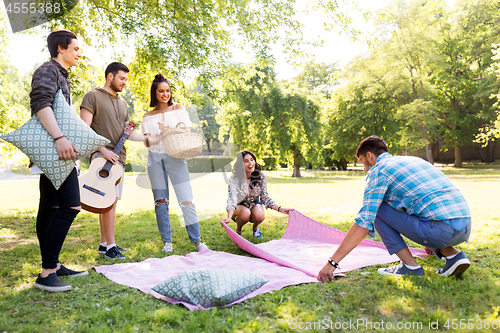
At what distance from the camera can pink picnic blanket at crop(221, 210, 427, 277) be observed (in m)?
3.37

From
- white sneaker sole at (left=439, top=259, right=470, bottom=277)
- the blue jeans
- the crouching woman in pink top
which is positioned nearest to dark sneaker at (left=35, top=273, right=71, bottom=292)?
the crouching woman in pink top

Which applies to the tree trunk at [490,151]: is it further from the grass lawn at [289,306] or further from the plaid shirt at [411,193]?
the plaid shirt at [411,193]

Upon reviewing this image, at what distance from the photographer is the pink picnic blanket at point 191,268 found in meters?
2.80

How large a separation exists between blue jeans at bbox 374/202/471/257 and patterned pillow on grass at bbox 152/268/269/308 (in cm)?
115

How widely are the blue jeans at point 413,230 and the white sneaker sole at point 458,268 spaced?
176 mm

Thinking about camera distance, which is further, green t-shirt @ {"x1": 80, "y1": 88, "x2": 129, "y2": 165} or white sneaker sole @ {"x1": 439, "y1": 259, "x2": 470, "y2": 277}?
green t-shirt @ {"x1": 80, "y1": 88, "x2": 129, "y2": 165}

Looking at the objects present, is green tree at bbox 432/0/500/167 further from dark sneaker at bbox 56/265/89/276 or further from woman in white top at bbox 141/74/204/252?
dark sneaker at bbox 56/265/89/276

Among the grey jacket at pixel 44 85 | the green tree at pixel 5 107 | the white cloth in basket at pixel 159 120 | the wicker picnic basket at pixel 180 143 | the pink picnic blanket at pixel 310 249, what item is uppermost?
the green tree at pixel 5 107

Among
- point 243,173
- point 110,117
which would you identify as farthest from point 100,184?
point 243,173

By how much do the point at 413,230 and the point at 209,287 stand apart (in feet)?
5.32

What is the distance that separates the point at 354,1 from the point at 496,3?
21.3 meters

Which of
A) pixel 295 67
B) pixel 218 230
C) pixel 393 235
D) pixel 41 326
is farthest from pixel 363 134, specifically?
pixel 41 326

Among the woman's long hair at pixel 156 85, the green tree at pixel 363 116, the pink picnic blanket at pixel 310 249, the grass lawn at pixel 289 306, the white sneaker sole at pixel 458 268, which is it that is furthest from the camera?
the green tree at pixel 363 116

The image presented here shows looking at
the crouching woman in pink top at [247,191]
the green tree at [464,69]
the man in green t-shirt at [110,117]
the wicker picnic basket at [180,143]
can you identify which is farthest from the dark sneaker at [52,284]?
the green tree at [464,69]
